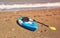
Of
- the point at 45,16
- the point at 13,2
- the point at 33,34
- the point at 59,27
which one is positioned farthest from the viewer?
the point at 13,2

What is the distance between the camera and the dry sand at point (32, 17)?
4.47 ft

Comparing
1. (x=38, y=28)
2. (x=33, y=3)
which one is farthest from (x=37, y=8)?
(x=38, y=28)

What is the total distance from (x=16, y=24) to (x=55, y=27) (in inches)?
13.9

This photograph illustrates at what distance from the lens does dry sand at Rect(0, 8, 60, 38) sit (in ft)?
4.47

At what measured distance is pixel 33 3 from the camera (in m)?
1.75

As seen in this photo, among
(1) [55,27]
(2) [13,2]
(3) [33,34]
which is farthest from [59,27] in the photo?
(2) [13,2]

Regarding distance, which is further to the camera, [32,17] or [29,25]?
[32,17]

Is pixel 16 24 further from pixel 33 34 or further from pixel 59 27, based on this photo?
pixel 59 27

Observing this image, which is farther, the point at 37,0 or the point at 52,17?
the point at 37,0

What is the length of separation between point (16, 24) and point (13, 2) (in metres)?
0.33

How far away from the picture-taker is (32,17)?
1.57m

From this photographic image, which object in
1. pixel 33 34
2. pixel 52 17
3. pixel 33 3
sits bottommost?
pixel 33 34

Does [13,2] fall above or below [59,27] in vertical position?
above

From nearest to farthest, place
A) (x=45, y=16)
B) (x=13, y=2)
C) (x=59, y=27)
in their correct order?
(x=59, y=27)
(x=45, y=16)
(x=13, y=2)
